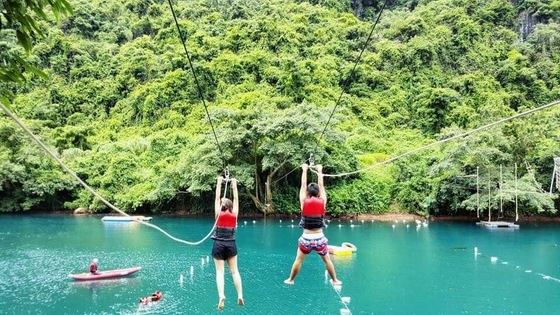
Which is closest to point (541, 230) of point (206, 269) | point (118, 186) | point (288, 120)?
point (288, 120)

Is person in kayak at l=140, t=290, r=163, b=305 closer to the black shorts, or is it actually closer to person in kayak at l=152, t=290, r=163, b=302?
person in kayak at l=152, t=290, r=163, b=302

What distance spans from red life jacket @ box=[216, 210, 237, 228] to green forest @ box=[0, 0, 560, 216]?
16.9 metres

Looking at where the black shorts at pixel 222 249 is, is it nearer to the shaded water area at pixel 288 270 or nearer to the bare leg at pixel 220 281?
the bare leg at pixel 220 281

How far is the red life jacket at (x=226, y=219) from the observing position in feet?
18.9

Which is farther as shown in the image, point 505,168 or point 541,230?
point 505,168

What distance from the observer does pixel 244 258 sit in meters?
19.7

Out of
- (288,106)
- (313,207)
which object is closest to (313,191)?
(313,207)

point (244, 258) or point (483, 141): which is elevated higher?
point (483, 141)

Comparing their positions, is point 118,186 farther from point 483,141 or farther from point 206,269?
point 483,141

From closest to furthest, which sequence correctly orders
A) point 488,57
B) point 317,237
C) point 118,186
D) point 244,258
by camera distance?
point 317,237, point 244,258, point 118,186, point 488,57

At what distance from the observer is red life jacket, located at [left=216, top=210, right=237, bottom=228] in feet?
18.9

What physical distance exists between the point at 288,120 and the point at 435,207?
12033mm

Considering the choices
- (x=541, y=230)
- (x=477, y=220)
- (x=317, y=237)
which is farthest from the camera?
(x=477, y=220)

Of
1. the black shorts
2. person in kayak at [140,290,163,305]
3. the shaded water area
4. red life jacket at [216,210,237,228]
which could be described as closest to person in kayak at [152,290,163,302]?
person in kayak at [140,290,163,305]
